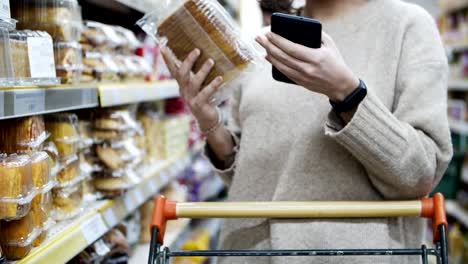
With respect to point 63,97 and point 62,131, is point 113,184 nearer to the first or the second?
point 62,131

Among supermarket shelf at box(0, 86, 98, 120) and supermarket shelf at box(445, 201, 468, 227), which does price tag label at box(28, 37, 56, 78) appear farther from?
supermarket shelf at box(445, 201, 468, 227)

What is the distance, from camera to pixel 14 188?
105cm

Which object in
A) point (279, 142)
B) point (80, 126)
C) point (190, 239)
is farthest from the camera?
point (190, 239)

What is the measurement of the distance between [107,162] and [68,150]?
0.32 metres

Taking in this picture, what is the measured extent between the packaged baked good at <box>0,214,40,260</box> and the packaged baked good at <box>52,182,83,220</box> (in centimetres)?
27

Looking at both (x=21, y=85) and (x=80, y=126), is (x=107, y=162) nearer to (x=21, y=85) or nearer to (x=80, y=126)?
(x=80, y=126)

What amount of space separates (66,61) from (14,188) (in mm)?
478

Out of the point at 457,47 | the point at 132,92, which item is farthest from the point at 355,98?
the point at 457,47

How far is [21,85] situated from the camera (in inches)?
42.6

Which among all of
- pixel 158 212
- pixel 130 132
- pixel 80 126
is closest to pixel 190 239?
pixel 130 132

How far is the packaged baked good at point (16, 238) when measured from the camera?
1.08 m

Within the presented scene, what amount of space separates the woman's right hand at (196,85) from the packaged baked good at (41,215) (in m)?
0.44

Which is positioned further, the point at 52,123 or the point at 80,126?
the point at 80,126

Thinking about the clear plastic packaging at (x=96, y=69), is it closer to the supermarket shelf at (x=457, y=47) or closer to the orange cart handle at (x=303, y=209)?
the orange cart handle at (x=303, y=209)
